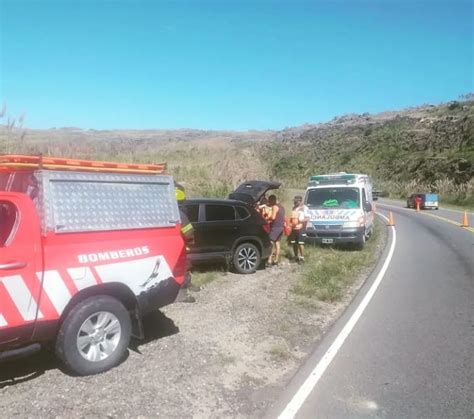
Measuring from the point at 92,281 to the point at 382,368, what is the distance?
3270mm

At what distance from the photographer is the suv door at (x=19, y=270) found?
4.63m

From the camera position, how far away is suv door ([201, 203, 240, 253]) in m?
10.8

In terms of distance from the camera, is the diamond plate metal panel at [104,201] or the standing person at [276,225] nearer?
the diamond plate metal panel at [104,201]

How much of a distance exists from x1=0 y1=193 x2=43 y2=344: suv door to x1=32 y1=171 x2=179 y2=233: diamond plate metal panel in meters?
0.18

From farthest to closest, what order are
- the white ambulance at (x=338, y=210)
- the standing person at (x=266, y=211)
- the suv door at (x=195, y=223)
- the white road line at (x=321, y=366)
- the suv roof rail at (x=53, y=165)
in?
the white ambulance at (x=338, y=210) < the standing person at (x=266, y=211) < the suv door at (x=195, y=223) < the suv roof rail at (x=53, y=165) < the white road line at (x=321, y=366)

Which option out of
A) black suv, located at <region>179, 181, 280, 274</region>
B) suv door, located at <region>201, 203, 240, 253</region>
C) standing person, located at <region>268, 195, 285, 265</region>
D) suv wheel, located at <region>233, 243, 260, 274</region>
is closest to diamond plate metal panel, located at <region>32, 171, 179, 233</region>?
black suv, located at <region>179, 181, 280, 274</region>

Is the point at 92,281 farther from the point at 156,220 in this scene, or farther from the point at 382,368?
the point at 382,368

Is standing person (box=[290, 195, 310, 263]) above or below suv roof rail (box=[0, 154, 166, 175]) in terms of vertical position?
below

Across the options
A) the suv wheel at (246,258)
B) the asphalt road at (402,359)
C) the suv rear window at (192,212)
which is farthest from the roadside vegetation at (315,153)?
the asphalt road at (402,359)

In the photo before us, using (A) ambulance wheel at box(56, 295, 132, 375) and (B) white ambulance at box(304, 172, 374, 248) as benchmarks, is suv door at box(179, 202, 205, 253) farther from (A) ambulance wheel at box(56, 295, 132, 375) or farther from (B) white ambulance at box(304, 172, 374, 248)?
(B) white ambulance at box(304, 172, 374, 248)

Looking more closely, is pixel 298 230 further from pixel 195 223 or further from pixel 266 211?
pixel 195 223

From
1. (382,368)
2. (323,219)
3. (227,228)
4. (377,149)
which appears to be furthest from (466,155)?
(382,368)

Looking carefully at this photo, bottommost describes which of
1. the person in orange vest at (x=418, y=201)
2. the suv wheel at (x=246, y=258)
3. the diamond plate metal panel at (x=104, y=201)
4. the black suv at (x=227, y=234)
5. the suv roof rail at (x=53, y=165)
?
the person in orange vest at (x=418, y=201)

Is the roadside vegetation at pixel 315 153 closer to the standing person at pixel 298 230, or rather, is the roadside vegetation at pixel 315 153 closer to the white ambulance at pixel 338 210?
the white ambulance at pixel 338 210
